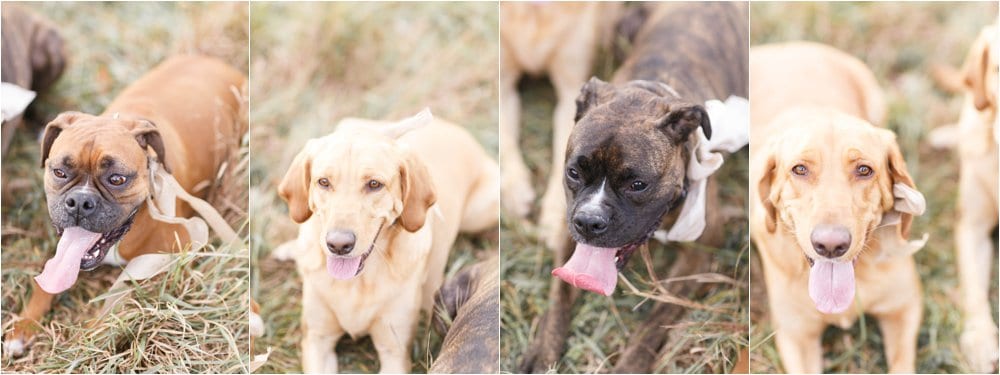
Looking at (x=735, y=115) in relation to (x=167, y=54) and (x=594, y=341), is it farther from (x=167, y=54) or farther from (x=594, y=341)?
(x=167, y=54)

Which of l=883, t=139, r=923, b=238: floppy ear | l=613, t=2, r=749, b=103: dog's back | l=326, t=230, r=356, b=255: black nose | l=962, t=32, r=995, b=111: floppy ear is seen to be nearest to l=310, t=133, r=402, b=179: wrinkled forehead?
l=326, t=230, r=356, b=255: black nose

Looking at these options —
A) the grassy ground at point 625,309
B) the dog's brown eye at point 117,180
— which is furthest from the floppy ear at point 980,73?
the dog's brown eye at point 117,180

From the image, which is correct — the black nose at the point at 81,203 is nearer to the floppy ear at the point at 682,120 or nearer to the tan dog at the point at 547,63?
the tan dog at the point at 547,63

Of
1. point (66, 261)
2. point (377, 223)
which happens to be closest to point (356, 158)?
point (377, 223)

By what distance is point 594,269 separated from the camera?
3.24m

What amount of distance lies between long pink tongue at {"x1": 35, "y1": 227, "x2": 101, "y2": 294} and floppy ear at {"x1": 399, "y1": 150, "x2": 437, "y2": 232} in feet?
3.54

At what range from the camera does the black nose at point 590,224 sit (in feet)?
9.78

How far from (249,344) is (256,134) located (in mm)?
813

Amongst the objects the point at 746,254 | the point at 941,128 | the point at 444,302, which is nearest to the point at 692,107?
the point at 746,254

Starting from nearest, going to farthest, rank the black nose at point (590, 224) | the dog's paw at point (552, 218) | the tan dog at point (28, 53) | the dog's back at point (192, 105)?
1. the black nose at point (590, 224)
2. the dog's back at point (192, 105)
3. the tan dog at point (28, 53)
4. the dog's paw at point (552, 218)

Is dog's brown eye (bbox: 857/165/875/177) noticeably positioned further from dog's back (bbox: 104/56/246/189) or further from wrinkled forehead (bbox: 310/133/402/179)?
dog's back (bbox: 104/56/246/189)

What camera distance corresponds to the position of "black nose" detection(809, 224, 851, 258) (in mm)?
2988

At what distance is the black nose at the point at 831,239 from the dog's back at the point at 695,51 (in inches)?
27.6

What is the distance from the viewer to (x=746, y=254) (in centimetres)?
359
